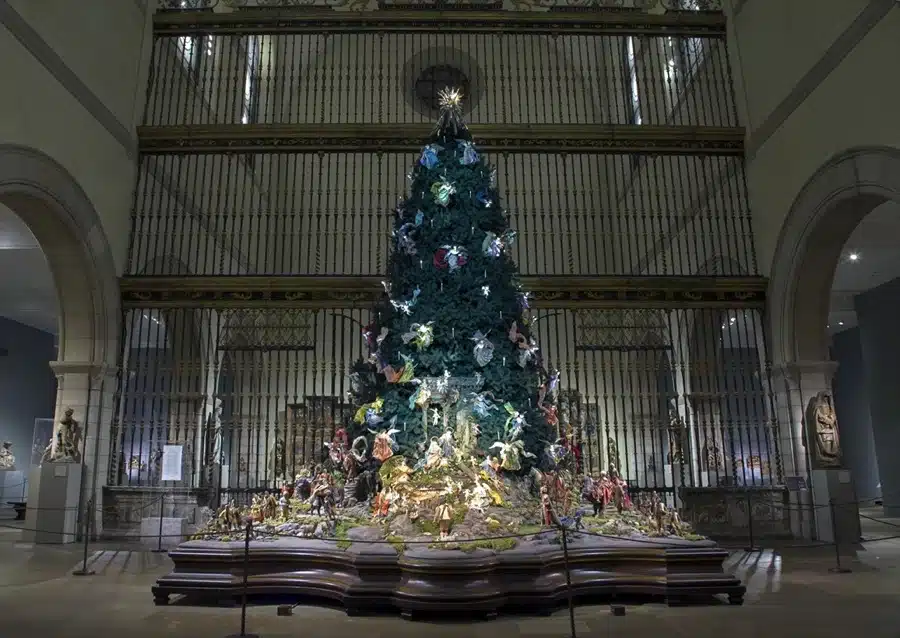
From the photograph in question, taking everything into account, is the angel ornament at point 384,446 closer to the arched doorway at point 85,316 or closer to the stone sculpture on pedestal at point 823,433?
the arched doorway at point 85,316

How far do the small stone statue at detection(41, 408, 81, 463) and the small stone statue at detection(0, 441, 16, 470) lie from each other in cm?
806

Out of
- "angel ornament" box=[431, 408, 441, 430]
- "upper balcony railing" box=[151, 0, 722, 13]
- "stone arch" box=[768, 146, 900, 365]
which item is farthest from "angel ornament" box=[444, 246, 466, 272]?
"upper balcony railing" box=[151, 0, 722, 13]

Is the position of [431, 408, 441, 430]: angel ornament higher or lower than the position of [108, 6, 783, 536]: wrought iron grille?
lower

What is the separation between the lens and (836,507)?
9461 millimetres

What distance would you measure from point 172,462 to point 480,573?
672cm

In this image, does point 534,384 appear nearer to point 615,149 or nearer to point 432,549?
point 432,549

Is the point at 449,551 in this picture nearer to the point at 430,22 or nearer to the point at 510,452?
the point at 510,452

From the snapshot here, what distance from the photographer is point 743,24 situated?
11672 millimetres

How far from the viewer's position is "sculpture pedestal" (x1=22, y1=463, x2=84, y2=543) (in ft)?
31.3

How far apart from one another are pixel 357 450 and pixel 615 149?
7.36 metres

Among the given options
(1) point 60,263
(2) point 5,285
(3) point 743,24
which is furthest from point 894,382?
(2) point 5,285

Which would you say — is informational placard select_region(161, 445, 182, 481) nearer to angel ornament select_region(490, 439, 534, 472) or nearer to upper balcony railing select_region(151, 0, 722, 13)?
angel ornament select_region(490, 439, 534, 472)

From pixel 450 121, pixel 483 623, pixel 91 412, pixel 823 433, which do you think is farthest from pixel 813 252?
pixel 91 412

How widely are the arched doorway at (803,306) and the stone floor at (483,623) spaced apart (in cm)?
360
